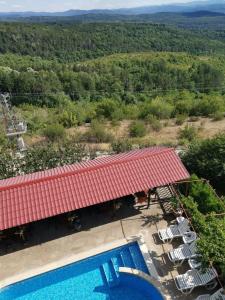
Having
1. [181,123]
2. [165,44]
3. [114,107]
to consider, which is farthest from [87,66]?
[165,44]

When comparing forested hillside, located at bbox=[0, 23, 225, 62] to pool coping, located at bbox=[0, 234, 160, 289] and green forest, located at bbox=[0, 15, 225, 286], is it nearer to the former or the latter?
green forest, located at bbox=[0, 15, 225, 286]

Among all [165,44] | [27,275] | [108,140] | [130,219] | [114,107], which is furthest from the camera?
[165,44]

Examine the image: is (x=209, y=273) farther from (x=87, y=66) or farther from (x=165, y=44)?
(x=165, y=44)

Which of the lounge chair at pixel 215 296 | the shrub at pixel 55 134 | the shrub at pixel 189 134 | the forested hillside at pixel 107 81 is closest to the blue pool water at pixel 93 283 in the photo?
the lounge chair at pixel 215 296

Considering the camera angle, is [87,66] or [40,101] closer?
[40,101]

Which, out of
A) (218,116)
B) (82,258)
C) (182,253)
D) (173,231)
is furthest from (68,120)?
(182,253)

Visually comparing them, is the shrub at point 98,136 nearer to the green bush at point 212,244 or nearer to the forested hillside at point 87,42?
the green bush at point 212,244
